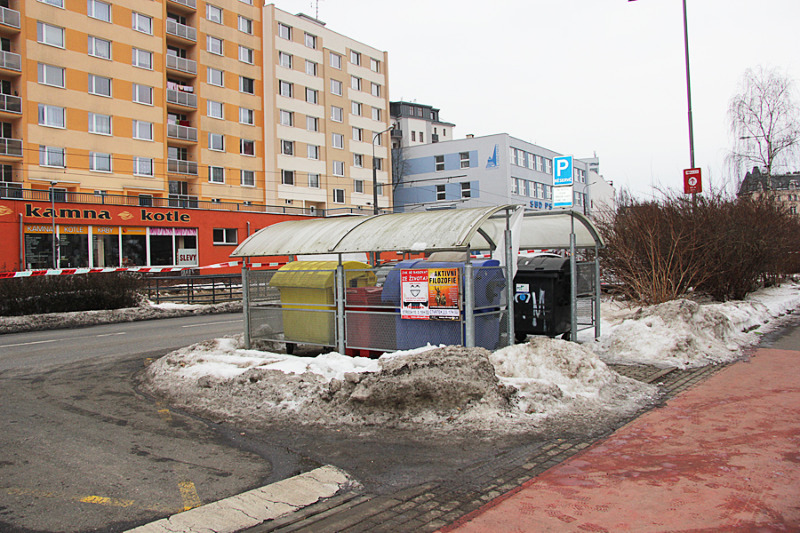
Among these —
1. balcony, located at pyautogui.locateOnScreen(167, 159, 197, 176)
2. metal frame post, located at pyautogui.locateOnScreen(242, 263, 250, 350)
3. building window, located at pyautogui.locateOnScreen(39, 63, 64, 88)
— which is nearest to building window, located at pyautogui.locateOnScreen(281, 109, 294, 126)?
balcony, located at pyautogui.locateOnScreen(167, 159, 197, 176)

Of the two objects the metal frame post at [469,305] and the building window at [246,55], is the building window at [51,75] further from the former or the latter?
Result: the metal frame post at [469,305]

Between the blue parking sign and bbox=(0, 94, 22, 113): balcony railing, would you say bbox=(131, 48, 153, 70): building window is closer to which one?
bbox=(0, 94, 22, 113): balcony railing

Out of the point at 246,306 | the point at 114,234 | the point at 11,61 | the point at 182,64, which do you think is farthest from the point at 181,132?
the point at 246,306

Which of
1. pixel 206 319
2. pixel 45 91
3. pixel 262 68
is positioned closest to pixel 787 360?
pixel 206 319

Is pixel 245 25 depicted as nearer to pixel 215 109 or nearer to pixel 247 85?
pixel 247 85

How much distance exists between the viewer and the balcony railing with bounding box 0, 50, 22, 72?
33.9 m

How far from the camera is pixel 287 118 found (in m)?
50.0

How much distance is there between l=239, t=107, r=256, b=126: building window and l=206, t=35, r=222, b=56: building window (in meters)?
4.30

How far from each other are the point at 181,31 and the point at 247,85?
6.19 m

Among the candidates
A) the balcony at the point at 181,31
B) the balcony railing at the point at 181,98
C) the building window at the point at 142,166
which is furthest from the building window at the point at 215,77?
the building window at the point at 142,166

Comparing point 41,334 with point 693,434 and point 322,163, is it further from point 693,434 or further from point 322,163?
point 322,163

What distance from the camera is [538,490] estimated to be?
432 centimetres

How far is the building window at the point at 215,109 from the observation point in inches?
1756

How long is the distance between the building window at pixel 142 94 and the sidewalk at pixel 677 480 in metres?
40.5
